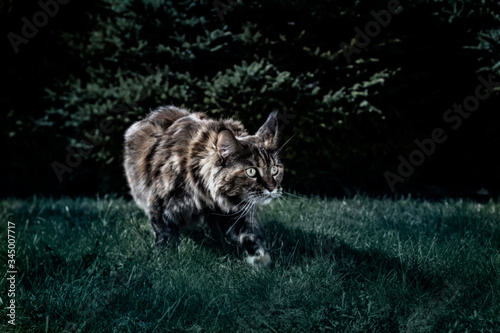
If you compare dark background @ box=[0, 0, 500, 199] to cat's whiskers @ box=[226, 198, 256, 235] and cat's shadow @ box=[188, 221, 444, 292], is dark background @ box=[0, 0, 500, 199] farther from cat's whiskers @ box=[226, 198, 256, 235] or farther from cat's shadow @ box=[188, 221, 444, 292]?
cat's whiskers @ box=[226, 198, 256, 235]

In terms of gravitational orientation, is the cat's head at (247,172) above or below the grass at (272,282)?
above

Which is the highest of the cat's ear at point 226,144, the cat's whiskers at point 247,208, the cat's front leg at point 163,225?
the cat's ear at point 226,144

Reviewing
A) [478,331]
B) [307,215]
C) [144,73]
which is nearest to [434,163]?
[307,215]

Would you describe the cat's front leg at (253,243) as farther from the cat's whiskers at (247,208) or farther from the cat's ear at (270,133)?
the cat's ear at (270,133)

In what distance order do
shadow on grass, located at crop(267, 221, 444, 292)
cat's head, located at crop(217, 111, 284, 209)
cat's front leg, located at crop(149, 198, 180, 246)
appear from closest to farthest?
shadow on grass, located at crop(267, 221, 444, 292)
cat's head, located at crop(217, 111, 284, 209)
cat's front leg, located at crop(149, 198, 180, 246)

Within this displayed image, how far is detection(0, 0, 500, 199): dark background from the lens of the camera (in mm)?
5840

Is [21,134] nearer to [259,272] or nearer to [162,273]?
[162,273]

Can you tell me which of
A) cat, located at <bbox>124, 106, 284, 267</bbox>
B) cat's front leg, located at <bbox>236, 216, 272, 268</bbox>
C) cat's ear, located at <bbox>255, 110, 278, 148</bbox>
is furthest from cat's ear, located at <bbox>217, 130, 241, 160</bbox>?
cat's front leg, located at <bbox>236, 216, 272, 268</bbox>

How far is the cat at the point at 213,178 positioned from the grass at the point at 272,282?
0.19 meters

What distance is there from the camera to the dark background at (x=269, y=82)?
5.84 m

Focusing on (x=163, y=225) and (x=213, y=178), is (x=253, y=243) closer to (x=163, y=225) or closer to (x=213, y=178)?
(x=213, y=178)

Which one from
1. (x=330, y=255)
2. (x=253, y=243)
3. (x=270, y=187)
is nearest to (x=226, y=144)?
(x=270, y=187)

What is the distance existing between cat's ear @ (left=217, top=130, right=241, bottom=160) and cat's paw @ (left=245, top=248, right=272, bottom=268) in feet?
2.49

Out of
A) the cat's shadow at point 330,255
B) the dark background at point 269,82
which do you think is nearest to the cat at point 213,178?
the cat's shadow at point 330,255
